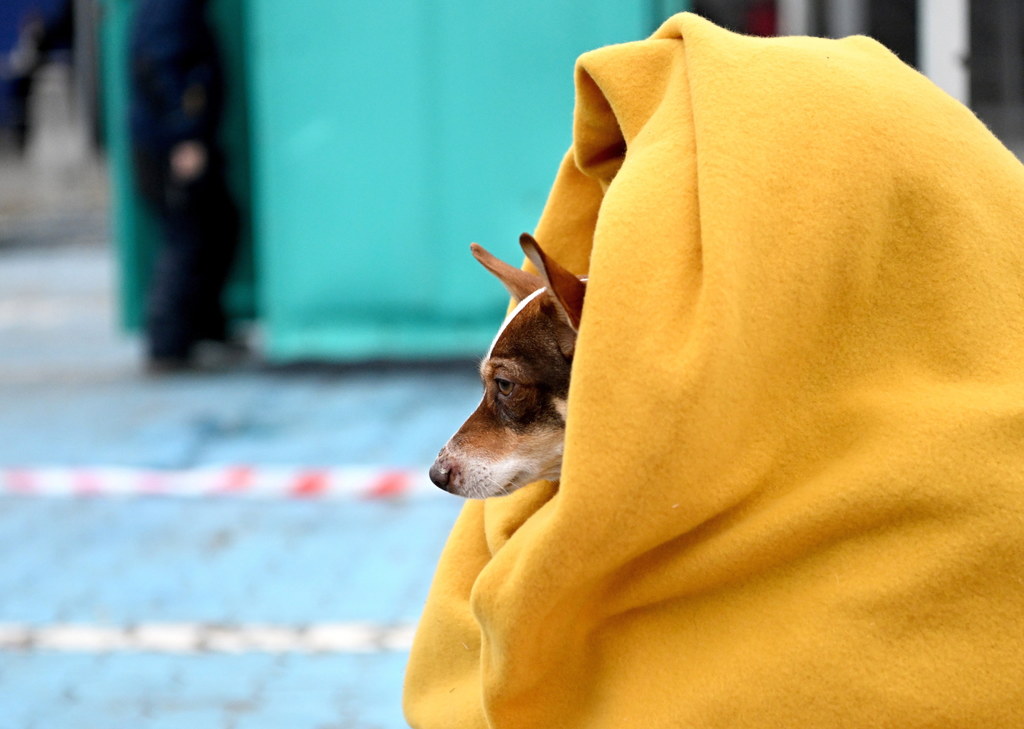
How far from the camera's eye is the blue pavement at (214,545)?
420 centimetres

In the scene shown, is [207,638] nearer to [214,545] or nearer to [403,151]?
[214,545]

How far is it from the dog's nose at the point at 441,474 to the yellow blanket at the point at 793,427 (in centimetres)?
45

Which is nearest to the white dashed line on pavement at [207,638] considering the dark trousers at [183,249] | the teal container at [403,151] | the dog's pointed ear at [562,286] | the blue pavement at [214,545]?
the blue pavement at [214,545]

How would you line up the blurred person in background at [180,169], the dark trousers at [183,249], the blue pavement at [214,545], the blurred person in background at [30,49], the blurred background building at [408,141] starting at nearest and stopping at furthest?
the blue pavement at [214,545]
the blurred background building at [408,141]
the blurred person in background at [180,169]
the dark trousers at [183,249]
the blurred person in background at [30,49]

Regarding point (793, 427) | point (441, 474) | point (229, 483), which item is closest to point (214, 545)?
point (229, 483)

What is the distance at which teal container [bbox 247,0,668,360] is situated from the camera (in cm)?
809

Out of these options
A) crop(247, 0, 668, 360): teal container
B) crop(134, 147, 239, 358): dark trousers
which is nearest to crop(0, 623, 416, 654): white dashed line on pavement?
crop(247, 0, 668, 360): teal container

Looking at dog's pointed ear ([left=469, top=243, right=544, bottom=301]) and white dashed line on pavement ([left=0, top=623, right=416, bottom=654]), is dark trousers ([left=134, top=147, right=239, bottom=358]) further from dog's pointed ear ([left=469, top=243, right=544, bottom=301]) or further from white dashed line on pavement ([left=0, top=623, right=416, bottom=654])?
dog's pointed ear ([left=469, top=243, right=544, bottom=301])

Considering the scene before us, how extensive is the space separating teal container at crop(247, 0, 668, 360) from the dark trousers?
395mm

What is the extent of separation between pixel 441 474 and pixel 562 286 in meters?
0.51

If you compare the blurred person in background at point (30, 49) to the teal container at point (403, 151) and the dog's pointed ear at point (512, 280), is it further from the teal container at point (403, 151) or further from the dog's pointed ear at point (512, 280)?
the dog's pointed ear at point (512, 280)

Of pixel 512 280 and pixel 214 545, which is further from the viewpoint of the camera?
pixel 214 545

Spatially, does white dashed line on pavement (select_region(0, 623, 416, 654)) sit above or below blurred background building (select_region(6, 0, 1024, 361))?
below

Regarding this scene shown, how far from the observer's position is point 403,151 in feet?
27.1
